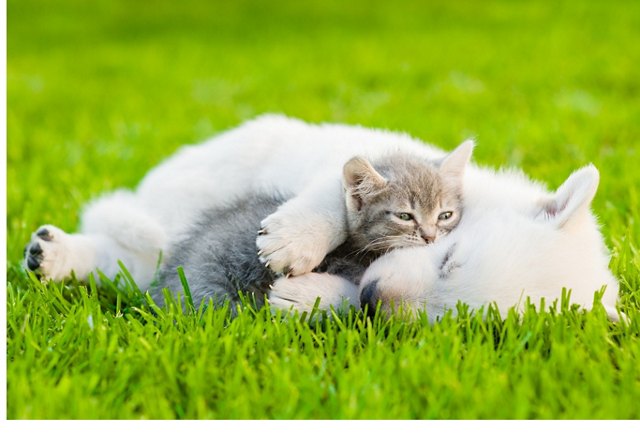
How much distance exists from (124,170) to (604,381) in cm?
443

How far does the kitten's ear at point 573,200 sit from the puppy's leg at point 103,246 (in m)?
1.82

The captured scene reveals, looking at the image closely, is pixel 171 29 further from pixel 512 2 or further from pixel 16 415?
pixel 16 415

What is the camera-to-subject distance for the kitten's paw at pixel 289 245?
2988 millimetres

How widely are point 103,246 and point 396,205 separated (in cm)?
158

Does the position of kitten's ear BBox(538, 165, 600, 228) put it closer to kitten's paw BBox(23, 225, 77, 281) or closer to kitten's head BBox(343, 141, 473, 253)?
kitten's head BBox(343, 141, 473, 253)

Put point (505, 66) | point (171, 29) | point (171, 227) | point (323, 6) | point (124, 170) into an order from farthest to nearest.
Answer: point (323, 6) < point (171, 29) < point (505, 66) < point (124, 170) < point (171, 227)

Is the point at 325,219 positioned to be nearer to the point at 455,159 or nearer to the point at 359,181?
the point at 359,181

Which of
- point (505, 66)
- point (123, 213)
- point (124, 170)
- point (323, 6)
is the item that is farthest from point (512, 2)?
point (123, 213)

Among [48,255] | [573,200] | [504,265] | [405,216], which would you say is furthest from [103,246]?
[573,200]

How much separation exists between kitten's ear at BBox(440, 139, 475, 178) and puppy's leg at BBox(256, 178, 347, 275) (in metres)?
0.49

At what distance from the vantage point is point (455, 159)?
3426 mm

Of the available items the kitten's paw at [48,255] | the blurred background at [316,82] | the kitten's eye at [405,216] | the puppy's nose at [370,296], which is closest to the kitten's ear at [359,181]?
the kitten's eye at [405,216]

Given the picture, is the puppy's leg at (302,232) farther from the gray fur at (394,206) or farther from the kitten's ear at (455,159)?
the kitten's ear at (455,159)

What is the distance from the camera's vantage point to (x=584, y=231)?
10.2 feet
